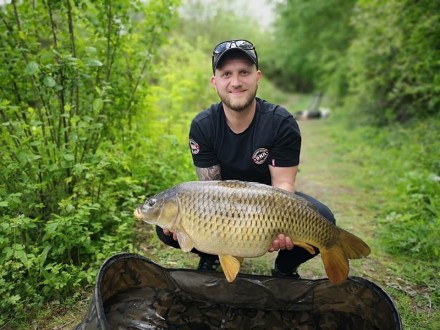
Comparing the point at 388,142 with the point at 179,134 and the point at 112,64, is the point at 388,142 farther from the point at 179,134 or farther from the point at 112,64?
the point at 112,64

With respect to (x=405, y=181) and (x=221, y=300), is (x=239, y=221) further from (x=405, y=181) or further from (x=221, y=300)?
(x=405, y=181)

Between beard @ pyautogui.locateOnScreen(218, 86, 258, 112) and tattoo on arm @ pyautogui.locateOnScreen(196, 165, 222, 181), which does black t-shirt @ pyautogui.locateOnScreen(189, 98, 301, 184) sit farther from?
beard @ pyautogui.locateOnScreen(218, 86, 258, 112)

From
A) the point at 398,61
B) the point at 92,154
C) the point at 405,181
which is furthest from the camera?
the point at 398,61

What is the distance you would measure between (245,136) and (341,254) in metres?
0.78

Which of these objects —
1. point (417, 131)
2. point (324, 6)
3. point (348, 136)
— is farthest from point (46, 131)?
point (324, 6)

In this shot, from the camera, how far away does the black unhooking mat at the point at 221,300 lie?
1.72m

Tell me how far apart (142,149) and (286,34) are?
12834 millimetres

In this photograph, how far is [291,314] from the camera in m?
1.80

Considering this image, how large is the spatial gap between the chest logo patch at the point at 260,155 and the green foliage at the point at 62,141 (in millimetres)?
812

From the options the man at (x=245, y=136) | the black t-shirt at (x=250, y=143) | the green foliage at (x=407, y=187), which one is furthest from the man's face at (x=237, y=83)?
the green foliage at (x=407, y=187)

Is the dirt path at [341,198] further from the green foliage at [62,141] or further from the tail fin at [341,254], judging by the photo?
the green foliage at [62,141]

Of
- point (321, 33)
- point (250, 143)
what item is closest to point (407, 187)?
point (250, 143)

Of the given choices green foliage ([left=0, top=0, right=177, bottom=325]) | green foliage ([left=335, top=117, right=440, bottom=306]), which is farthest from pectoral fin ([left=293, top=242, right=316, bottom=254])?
green foliage ([left=0, top=0, right=177, bottom=325])

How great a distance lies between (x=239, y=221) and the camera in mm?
1495
